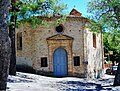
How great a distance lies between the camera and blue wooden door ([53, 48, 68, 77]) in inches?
1199

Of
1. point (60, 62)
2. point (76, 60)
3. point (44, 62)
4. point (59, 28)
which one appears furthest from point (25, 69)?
point (59, 28)

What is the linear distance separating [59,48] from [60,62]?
58.9 inches

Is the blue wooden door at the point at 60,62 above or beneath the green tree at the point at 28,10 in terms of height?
beneath

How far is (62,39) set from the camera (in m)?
30.1

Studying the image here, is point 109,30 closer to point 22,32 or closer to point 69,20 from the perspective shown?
point 69,20

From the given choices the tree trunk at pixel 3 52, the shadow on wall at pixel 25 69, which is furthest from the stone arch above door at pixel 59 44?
the tree trunk at pixel 3 52

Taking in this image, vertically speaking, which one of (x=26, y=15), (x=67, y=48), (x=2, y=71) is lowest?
(x=2, y=71)

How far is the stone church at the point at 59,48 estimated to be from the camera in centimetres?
3023

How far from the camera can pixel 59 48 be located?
100ft

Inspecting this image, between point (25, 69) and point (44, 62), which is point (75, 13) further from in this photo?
point (25, 69)

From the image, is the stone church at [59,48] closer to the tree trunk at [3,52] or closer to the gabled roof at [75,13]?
the gabled roof at [75,13]

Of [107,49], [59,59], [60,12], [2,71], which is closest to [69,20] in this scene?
[59,59]

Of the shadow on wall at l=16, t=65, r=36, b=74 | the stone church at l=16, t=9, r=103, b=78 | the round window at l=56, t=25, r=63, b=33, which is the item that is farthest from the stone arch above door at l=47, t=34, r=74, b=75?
the shadow on wall at l=16, t=65, r=36, b=74

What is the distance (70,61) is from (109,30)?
7650mm
